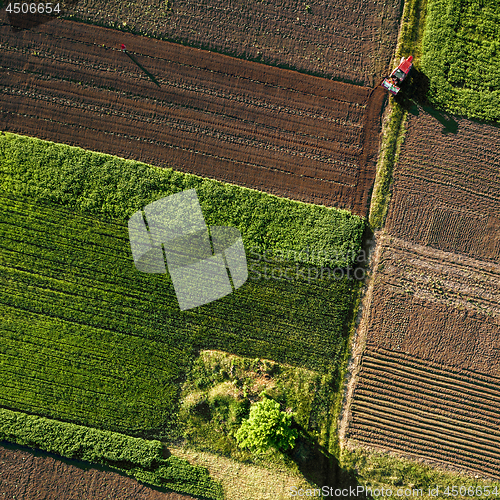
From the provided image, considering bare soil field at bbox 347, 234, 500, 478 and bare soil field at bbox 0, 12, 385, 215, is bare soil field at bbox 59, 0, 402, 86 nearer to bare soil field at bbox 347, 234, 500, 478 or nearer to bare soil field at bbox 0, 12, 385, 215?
bare soil field at bbox 0, 12, 385, 215

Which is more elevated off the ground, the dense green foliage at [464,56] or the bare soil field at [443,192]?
the dense green foliage at [464,56]

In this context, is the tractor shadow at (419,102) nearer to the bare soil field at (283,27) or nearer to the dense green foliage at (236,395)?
the bare soil field at (283,27)

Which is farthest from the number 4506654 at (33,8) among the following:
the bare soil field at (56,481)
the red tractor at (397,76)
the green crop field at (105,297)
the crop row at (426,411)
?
the crop row at (426,411)

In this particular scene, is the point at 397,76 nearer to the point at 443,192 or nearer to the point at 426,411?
the point at 443,192

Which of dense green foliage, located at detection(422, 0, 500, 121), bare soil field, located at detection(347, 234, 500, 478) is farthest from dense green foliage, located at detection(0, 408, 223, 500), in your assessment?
dense green foliage, located at detection(422, 0, 500, 121)

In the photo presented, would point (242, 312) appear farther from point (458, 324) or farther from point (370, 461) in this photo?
point (458, 324)

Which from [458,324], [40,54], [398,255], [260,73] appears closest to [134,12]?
[40,54]
